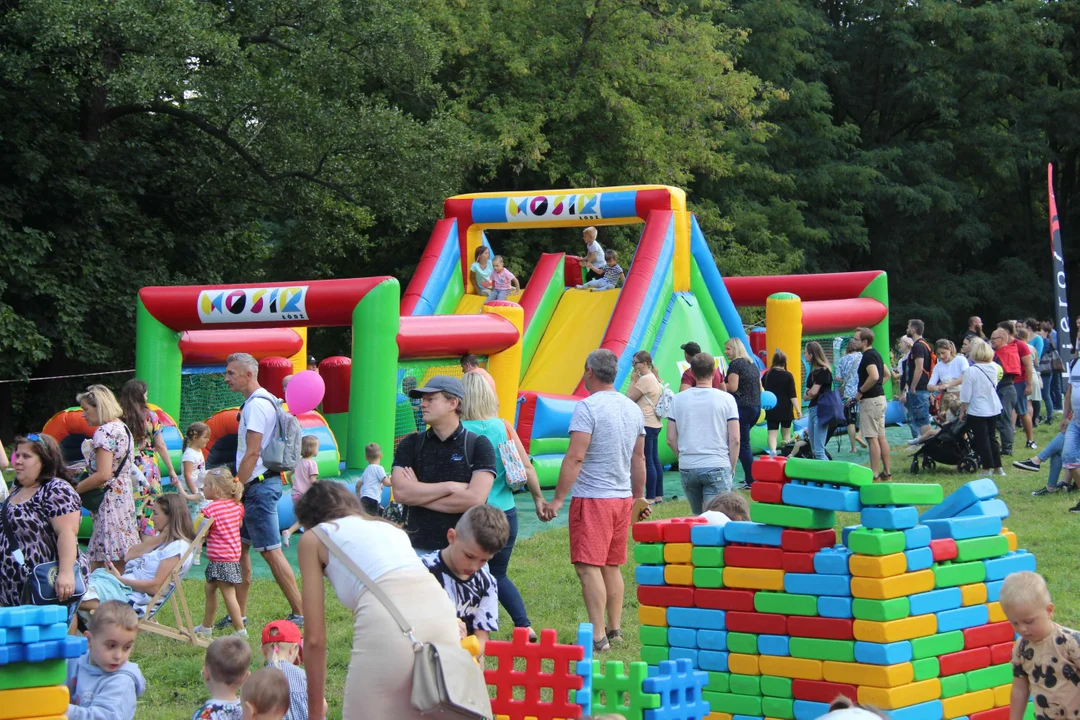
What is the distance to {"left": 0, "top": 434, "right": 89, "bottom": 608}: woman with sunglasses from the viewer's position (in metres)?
5.44

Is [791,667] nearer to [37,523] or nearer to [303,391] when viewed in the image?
[37,523]

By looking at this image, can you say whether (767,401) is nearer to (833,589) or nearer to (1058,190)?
(833,589)

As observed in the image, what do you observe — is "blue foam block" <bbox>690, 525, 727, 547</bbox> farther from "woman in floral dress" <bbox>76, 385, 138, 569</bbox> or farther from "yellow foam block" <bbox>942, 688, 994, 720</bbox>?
"woman in floral dress" <bbox>76, 385, 138, 569</bbox>

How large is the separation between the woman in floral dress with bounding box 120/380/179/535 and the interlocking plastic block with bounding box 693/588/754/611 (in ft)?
12.7

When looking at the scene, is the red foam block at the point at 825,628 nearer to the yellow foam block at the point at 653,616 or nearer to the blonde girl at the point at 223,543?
the yellow foam block at the point at 653,616

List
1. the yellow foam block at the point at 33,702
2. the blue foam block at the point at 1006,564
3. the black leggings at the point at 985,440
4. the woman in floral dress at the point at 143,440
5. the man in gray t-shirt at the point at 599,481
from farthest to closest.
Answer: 1. the black leggings at the point at 985,440
2. the woman in floral dress at the point at 143,440
3. the man in gray t-shirt at the point at 599,481
4. the blue foam block at the point at 1006,564
5. the yellow foam block at the point at 33,702

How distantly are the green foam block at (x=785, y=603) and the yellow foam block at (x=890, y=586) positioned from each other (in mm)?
170

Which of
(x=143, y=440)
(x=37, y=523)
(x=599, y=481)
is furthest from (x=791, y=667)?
(x=143, y=440)

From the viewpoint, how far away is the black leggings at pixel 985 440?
39.1 ft

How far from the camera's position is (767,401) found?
1213 centimetres

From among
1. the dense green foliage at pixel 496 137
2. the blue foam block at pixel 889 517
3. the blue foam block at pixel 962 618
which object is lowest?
the blue foam block at pixel 962 618

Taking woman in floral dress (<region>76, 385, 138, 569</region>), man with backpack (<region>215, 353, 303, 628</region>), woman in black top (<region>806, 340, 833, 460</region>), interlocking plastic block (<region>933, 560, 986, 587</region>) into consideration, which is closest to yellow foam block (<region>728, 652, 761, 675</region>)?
interlocking plastic block (<region>933, 560, 986, 587</region>)

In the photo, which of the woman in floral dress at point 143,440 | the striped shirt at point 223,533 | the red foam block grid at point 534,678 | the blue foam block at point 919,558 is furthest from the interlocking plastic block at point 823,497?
the woman in floral dress at point 143,440

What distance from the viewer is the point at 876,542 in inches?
177
